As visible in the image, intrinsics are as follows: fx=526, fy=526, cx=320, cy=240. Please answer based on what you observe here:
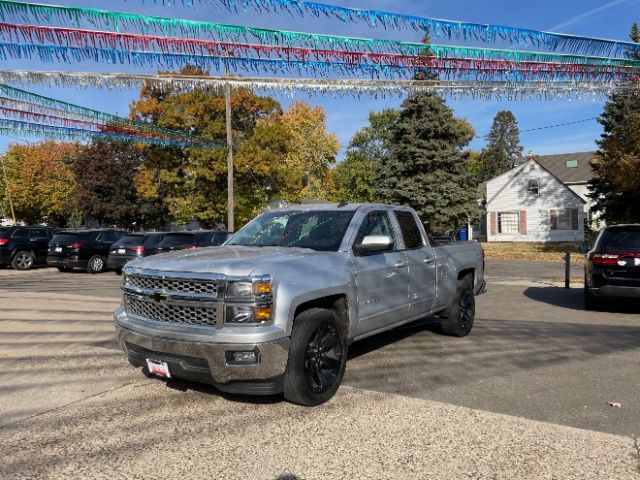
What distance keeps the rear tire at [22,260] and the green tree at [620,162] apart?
78.6 ft

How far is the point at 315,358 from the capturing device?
15.2 ft

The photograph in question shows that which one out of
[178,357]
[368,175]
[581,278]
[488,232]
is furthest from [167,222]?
[178,357]

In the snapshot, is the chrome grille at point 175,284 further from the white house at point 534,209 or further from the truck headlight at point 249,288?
the white house at point 534,209

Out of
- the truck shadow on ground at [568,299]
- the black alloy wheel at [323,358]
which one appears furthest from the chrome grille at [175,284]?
the truck shadow on ground at [568,299]

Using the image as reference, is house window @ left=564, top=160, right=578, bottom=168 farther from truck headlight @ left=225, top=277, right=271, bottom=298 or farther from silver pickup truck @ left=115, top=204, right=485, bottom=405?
Answer: truck headlight @ left=225, top=277, right=271, bottom=298

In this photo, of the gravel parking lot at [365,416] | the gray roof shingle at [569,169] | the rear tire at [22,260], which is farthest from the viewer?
the gray roof shingle at [569,169]

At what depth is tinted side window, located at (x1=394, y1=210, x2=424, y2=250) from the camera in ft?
21.4

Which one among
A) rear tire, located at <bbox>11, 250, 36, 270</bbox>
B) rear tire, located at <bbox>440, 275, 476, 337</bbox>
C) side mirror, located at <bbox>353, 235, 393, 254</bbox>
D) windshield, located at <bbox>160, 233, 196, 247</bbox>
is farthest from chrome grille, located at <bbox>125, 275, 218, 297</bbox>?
rear tire, located at <bbox>11, 250, 36, 270</bbox>

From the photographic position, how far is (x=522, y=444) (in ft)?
12.7

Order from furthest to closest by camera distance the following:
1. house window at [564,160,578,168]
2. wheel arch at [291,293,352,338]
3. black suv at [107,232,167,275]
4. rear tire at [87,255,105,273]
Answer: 1. house window at [564,160,578,168]
2. rear tire at [87,255,105,273]
3. black suv at [107,232,167,275]
4. wheel arch at [291,293,352,338]

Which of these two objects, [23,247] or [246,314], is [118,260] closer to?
[23,247]

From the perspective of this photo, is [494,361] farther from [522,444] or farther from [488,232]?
[488,232]

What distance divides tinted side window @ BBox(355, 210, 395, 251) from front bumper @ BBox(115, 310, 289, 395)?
1.77 meters

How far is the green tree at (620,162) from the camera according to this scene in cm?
2459
